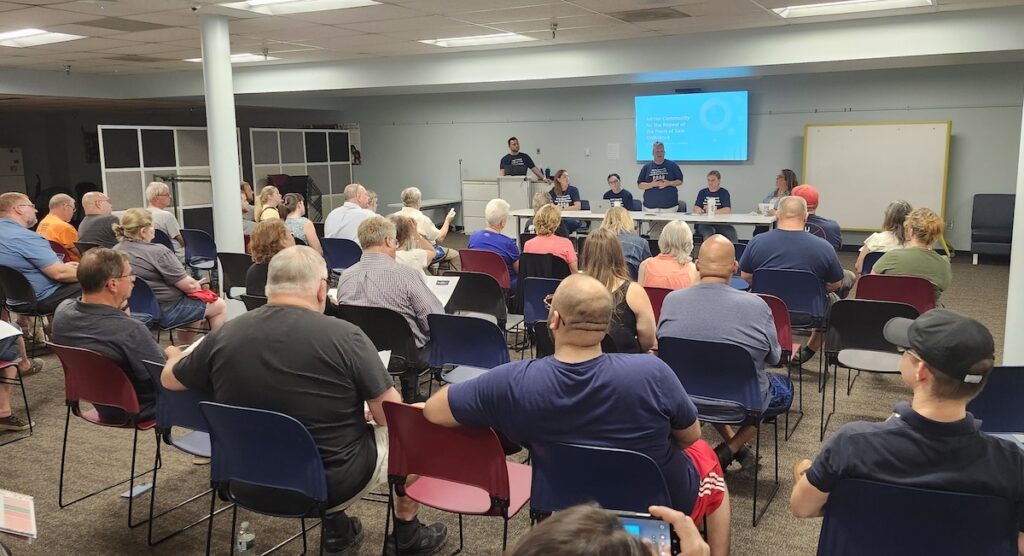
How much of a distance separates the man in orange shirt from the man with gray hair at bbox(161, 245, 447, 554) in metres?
4.81

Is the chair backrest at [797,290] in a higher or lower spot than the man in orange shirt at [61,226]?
lower

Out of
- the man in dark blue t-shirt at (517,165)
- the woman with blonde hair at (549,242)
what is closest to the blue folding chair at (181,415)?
the woman with blonde hair at (549,242)

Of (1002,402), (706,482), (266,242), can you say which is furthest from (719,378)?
(266,242)

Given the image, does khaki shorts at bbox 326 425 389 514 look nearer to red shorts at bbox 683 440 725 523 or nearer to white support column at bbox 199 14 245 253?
red shorts at bbox 683 440 725 523

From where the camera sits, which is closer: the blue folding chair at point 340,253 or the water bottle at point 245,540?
the water bottle at point 245,540

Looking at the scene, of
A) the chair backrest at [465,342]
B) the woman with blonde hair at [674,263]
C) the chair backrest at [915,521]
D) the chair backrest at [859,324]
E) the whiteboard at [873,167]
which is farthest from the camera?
the whiteboard at [873,167]

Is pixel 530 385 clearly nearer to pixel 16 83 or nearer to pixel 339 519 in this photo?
pixel 339 519

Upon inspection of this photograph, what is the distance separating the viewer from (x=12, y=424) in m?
4.52

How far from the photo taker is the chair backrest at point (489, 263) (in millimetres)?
5930

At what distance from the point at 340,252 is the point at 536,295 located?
2483 millimetres

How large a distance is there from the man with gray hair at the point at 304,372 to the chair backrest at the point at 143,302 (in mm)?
2589

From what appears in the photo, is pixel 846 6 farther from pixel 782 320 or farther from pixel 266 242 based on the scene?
pixel 266 242

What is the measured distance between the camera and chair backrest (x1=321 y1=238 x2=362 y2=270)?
6.71 meters

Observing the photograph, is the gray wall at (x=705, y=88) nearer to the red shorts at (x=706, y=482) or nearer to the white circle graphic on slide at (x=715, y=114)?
the white circle graphic on slide at (x=715, y=114)
